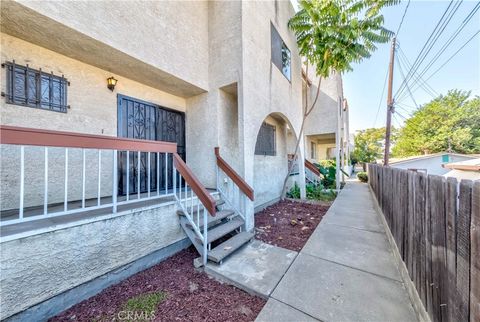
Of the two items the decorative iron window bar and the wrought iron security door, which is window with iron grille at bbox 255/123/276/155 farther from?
the wrought iron security door

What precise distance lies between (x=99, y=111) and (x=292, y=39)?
760 centimetres

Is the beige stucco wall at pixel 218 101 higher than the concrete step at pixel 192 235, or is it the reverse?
the beige stucco wall at pixel 218 101

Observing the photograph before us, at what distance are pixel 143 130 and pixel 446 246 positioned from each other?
536 centimetres

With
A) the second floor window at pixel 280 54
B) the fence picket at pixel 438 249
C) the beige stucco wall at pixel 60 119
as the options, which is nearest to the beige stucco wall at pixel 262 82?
the second floor window at pixel 280 54

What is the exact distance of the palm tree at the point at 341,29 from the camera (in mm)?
6253

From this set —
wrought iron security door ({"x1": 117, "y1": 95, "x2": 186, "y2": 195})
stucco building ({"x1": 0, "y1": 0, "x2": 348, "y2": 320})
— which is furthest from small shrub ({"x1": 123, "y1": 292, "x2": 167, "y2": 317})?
wrought iron security door ({"x1": 117, "y1": 95, "x2": 186, "y2": 195})

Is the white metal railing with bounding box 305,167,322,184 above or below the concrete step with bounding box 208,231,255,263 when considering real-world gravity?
above

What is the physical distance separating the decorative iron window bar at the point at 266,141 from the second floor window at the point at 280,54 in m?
2.09

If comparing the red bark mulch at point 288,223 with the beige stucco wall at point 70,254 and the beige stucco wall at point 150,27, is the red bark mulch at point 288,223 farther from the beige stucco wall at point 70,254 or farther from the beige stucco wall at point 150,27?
the beige stucco wall at point 150,27

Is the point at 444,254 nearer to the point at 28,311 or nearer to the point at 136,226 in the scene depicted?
the point at 136,226

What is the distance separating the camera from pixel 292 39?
7852 mm

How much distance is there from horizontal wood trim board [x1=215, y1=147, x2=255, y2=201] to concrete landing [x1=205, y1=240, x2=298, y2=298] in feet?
3.43

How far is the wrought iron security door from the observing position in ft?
14.1

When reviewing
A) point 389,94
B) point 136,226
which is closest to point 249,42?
point 136,226
